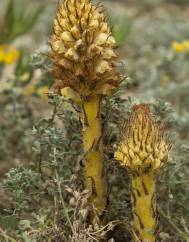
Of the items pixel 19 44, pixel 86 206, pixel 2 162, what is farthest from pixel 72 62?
pixel 19 44

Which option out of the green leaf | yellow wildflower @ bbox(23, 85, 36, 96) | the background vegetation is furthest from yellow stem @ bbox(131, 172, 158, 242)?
yellow wildflower @ bbox(23, 85, 36, 96)

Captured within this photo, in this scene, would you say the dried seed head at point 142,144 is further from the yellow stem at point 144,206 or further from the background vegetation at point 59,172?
the background vegetation at point 59,172

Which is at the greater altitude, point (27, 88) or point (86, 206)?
point (27, 88)

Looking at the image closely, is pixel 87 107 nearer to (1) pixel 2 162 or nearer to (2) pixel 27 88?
(1) pixel 2 162

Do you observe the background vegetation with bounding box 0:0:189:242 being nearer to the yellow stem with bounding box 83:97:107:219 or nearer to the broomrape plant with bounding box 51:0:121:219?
the yellow stem with bounding box 83:97:107:219

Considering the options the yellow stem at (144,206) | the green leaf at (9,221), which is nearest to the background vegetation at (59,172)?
the green leaf at (9,221)

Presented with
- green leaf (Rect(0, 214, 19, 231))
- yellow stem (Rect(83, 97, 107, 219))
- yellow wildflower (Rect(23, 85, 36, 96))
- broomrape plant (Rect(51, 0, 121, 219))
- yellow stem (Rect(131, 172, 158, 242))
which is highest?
yellow wildflower (Rect(23, 85, 36, 96))

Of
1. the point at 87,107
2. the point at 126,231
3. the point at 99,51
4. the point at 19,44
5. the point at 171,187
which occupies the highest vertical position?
the point at 19,44
